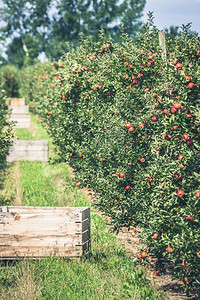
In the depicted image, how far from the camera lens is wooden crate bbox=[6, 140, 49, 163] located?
10.7 meters

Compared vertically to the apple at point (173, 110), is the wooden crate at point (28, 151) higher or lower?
lower

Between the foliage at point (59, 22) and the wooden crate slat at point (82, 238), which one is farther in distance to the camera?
the foliage at point (59, 22)

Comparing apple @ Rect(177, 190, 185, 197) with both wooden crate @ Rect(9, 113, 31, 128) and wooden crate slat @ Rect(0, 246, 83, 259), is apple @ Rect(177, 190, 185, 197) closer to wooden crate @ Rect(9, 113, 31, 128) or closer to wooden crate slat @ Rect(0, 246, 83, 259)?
wooden crate slat @ Rect(0, 246, 83, 259)

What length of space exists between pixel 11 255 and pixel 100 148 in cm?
217

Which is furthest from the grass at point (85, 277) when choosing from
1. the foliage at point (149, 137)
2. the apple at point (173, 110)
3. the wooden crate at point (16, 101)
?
the wooden crate at point (16, 101)

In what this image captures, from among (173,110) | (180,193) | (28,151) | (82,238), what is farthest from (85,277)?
(28,151)

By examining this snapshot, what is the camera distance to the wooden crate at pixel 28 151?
1071 cm

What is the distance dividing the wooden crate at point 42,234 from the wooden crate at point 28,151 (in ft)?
19.5

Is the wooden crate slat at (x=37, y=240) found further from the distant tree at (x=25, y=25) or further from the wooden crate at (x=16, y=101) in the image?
the distant tree at (x=25, y=25)

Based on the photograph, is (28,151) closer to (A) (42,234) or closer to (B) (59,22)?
(A) (42,234)

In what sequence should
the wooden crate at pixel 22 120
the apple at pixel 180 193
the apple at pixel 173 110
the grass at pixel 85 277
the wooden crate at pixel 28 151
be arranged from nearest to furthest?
the apple at pixel 180 193
the apple at pixel 173 110
the grass at pixel 85 277
the wooden crate at pixel 28 151
the wooden crate at pixel 22 120

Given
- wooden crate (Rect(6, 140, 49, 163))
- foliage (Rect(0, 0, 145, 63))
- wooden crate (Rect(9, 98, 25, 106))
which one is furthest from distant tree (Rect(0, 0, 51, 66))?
wooden crate (Rect(6, 140, 49, 163))

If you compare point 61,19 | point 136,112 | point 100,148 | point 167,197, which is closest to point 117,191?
point 100,148

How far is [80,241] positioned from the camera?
189 inches
